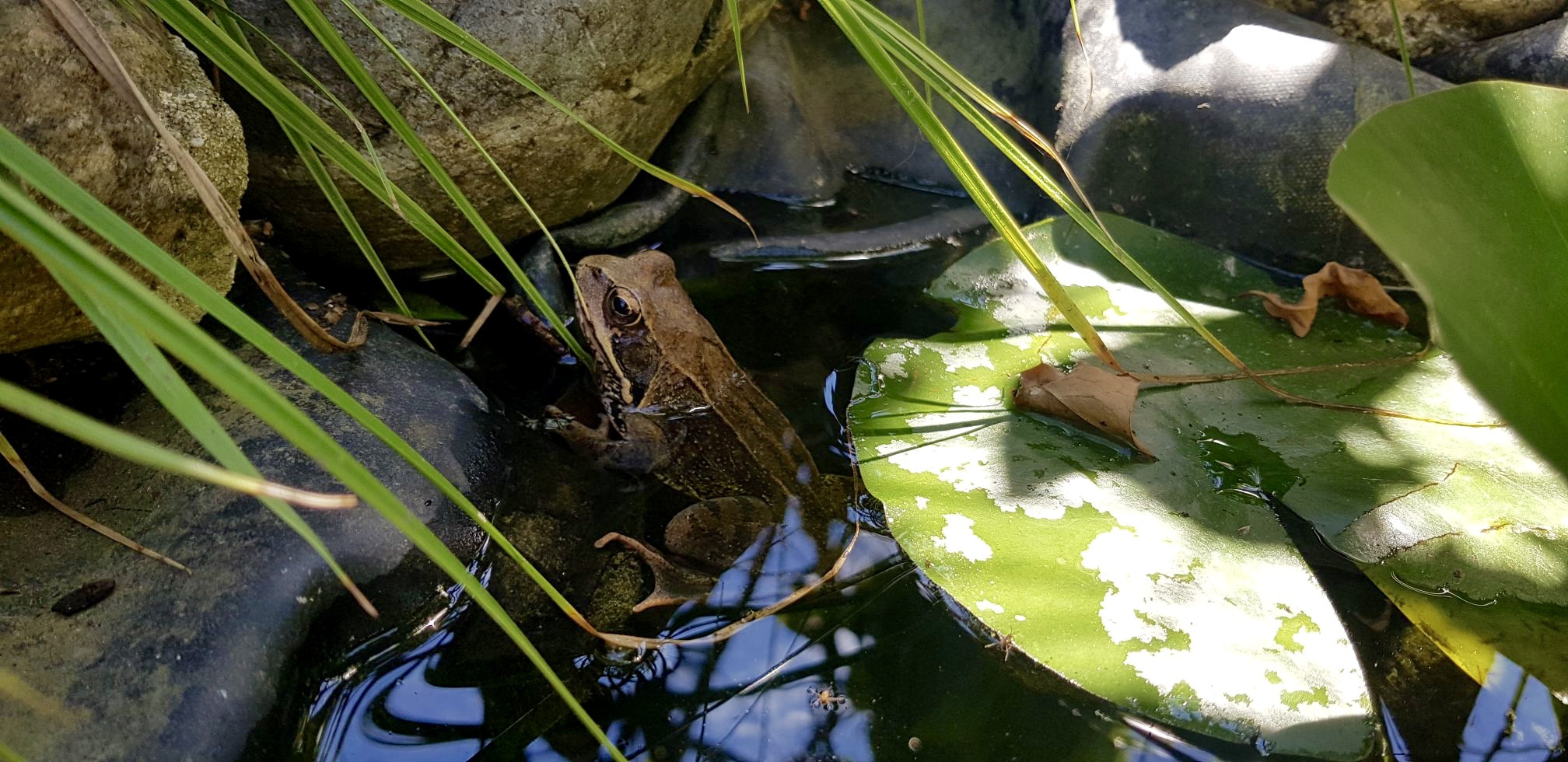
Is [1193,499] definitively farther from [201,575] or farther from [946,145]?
[201,575]

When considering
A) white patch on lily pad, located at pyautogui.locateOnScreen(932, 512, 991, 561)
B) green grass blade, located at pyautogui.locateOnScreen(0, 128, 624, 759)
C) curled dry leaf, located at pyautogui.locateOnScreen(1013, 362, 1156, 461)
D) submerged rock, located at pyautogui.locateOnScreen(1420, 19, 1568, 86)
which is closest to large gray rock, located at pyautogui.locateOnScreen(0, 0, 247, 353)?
green grass blade, located at pyautogui.locateOnScreen(0, 128, 624, 759)

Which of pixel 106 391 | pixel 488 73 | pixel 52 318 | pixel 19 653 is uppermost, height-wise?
pixel 488 73

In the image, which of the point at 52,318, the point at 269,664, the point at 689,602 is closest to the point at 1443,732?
the point at 689,602

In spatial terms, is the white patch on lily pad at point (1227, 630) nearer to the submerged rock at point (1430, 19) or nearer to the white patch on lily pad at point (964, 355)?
the white patch on lily pad at point (964, 355)

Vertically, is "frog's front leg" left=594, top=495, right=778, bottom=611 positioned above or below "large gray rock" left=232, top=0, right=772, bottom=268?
below

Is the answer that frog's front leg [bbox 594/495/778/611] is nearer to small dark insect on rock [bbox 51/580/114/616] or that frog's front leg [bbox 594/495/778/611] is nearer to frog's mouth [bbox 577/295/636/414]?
frog's mouth [bbox 577/295/636/414]

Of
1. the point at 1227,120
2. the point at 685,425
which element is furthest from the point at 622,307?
the point at 1227,120

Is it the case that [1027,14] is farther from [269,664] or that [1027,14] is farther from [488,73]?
[269,664]
